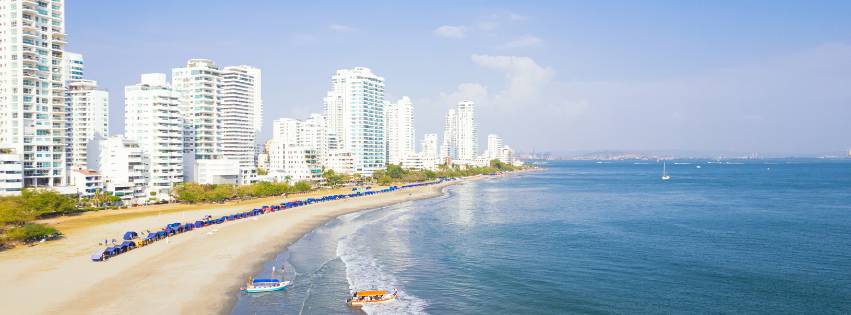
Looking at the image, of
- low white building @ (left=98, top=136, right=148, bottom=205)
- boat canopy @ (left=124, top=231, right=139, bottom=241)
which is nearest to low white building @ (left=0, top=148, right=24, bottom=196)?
low white building @ (left=98, top=136, right=148, bottom=205)

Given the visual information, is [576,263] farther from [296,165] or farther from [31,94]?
[296,165]


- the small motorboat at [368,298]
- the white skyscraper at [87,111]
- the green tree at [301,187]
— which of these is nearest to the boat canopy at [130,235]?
the small motorboat at [368,298]

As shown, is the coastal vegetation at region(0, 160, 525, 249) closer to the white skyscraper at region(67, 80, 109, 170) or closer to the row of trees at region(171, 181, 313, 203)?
the row of trees at region(171, 181, 313, 203)

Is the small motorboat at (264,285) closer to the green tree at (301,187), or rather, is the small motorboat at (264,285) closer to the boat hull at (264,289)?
the boat hull at (264,289)

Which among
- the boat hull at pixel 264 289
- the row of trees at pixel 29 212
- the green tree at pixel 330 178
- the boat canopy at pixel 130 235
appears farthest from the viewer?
the green tree at pixel 330 178

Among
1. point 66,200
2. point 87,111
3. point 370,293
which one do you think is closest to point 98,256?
point 370,293

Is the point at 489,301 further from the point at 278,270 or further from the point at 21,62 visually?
the point at 21,62
